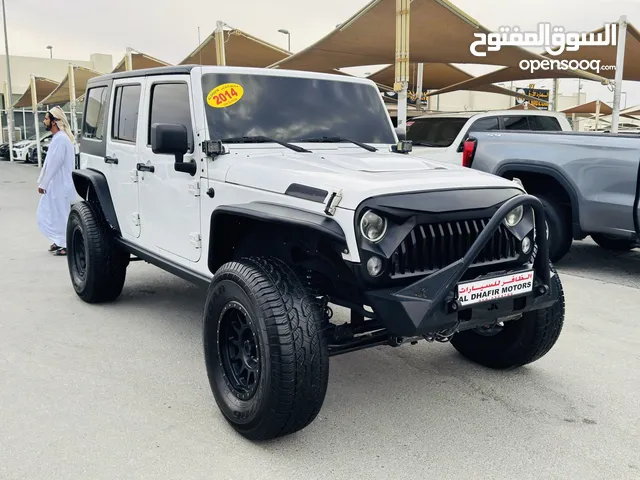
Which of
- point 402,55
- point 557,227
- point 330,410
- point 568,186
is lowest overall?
point 330,410

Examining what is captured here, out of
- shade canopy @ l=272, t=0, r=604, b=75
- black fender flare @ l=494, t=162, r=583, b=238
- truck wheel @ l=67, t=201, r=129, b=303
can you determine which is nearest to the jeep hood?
truck wheel @ l=67, t=201, r=129, b=303

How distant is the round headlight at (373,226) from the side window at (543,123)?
876 centimetres

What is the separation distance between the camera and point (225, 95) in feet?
13.5

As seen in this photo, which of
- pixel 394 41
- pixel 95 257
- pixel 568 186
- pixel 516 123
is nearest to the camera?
pixel 95 257

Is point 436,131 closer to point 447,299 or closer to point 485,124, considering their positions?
point 485,124

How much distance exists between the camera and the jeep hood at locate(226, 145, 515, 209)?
3051mm

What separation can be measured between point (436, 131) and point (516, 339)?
25.1 feet

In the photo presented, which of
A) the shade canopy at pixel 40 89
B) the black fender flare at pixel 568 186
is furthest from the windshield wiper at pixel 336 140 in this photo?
the shade canopy at pixel 40 89

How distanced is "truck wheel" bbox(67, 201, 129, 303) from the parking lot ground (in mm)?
176

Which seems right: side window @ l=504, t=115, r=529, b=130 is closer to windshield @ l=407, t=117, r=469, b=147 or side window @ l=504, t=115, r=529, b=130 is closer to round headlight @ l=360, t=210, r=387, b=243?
windshield @ l=407, t=117, r=469, b=147

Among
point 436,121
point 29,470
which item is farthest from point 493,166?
point 29,470

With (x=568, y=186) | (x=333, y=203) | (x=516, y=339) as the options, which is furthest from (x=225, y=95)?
(x=568, y=186)

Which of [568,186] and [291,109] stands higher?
[291,109]

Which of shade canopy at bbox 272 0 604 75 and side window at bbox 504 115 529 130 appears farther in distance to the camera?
shade canopy at bbox 272 0 604 75
